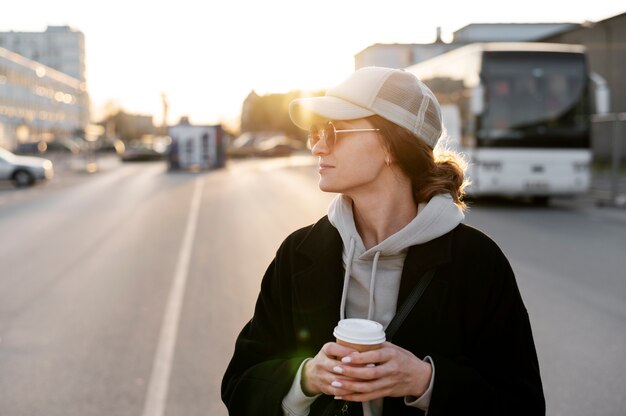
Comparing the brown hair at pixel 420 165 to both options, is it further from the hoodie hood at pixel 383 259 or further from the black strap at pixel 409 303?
the black strap at pixel 409 303

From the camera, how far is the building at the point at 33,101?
89.1 metres

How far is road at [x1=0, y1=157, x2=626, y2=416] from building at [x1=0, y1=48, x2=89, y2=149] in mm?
63374

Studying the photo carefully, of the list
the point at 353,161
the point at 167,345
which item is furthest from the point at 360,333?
the point at 167,345

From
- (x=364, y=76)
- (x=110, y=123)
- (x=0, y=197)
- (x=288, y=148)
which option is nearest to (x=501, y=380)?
(x=364, y=76)

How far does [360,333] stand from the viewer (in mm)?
1756

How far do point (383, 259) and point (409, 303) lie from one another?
0.16 metres

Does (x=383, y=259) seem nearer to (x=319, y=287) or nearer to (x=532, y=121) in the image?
(x=319, y=287)

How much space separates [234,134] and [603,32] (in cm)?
7637

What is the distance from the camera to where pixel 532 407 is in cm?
207

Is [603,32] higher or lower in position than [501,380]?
higher

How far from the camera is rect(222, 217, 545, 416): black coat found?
2020 millimetres

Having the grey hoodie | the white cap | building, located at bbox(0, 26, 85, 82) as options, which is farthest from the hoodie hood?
building, located at bbox(0, 26, 85, 82)

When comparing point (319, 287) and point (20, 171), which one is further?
point (20, 171)

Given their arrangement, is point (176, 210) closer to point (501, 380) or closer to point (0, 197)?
point (0, 197)
